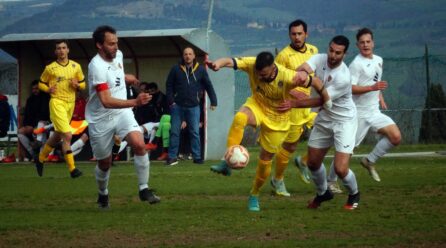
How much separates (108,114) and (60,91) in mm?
7356

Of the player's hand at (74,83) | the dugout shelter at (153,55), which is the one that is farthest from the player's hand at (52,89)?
the dugout shelter at (153,55)

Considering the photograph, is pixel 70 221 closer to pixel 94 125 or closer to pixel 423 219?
pixel 94 125

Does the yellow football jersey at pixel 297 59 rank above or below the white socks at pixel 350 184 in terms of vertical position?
above

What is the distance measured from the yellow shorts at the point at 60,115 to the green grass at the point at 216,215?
1409 millimetres

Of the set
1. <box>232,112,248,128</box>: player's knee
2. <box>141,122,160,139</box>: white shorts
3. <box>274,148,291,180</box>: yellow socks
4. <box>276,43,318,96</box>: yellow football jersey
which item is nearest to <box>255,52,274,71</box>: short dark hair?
<box>232,112,248,128</box>: player's knee

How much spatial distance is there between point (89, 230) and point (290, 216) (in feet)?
7.67

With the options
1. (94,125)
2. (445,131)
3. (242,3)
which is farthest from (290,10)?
(94,125)

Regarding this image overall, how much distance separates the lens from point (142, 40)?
2722cm

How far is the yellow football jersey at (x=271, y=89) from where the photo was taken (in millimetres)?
13047

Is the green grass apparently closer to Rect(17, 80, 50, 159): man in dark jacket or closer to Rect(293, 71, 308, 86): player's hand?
Rect(293, 71, 308, 86): player's hand

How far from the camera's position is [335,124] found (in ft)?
44.8

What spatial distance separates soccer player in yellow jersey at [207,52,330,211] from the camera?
12.9 metres

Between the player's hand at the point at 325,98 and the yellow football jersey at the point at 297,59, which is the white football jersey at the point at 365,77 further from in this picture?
the player's hand at the point at 325,98

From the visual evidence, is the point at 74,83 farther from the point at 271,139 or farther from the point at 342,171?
the point at 342,171
